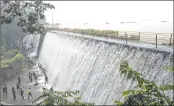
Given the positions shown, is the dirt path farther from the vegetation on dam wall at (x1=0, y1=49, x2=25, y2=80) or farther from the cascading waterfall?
the cascading waterfall

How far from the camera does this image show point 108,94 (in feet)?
56.7

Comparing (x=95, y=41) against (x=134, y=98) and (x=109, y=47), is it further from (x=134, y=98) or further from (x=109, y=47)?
(x=134, y=98)

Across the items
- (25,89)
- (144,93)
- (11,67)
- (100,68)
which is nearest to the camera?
(144,93)

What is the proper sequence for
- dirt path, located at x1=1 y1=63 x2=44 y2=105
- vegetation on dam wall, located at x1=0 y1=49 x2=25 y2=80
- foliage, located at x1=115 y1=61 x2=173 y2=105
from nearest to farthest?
foliage, located at x1=115 y1=61 x2=173 y2=105
dirt path, located at x1=1 y1=63 x2=44 y2=105
vegetation on dam wall, located at x1=0 y1=49 x2=25 y2=80

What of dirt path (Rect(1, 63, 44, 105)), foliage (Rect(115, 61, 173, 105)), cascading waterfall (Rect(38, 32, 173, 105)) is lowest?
dirt path (Rect(1, 63, 44, 105))

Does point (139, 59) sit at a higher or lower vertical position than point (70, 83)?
higher

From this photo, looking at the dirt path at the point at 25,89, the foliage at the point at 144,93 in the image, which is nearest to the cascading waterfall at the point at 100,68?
the dirt path at the point at 25,89

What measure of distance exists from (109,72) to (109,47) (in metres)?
3.09

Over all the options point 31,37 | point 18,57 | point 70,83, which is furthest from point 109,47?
point 31,37

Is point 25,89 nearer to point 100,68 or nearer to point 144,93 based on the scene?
point 100,68

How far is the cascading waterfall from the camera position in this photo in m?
14.7

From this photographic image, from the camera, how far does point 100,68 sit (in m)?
20.5

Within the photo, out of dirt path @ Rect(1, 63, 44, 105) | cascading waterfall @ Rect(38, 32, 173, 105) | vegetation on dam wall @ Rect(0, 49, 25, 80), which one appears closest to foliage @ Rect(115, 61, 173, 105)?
cascading waterfall @ Rect(38, 32, 173, 105)

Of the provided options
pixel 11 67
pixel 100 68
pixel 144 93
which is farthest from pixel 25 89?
pixel 144 93
